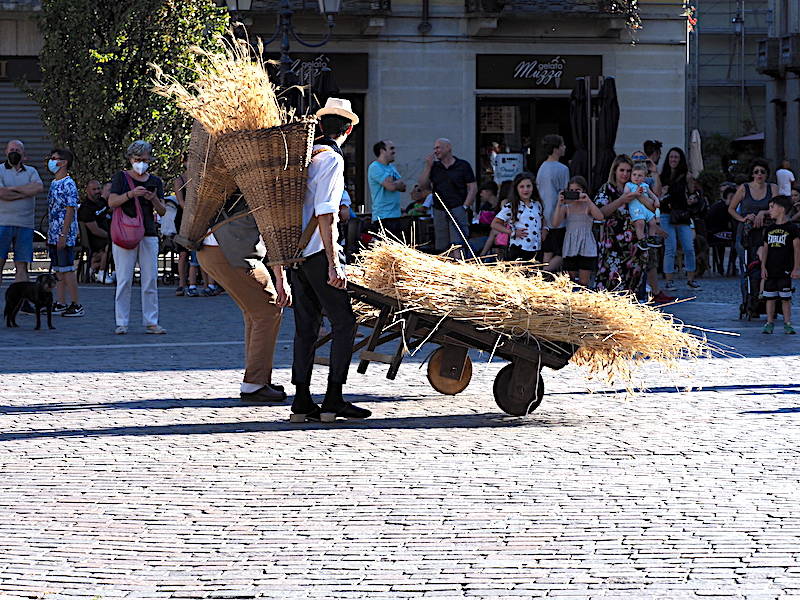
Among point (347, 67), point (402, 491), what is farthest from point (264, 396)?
point (347, 67)

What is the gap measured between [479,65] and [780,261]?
17021 millimetres

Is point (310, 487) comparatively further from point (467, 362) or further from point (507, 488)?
point (467, 362)

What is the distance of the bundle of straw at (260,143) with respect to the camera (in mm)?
8625

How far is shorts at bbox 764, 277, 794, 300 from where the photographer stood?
14352 mm

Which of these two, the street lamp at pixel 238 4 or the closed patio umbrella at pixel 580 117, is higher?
the street lamp at pixel 238 4

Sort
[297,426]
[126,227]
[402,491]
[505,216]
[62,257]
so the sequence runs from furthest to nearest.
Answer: [62,257]
[505,216]
[126,227]
[297,426]
[402,491]

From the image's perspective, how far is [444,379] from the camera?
994 centimetres

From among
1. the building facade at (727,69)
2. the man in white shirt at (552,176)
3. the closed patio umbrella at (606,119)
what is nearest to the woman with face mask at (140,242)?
the man in white shirt at (552,176)

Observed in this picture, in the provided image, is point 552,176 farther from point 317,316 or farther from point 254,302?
point 317,316

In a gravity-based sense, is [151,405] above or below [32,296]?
below

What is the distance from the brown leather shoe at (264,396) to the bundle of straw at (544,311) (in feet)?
3.98

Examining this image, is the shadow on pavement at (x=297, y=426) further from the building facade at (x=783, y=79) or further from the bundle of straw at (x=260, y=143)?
the building facade at (x=783, y=79)

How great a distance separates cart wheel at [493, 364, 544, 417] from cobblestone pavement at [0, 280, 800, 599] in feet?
0.23

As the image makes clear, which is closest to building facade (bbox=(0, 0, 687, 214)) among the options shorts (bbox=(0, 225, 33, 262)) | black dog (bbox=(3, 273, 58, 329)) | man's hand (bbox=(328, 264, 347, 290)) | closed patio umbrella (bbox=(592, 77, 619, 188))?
closed patio umbrella (bbox=(592, 77, 619, 188))
